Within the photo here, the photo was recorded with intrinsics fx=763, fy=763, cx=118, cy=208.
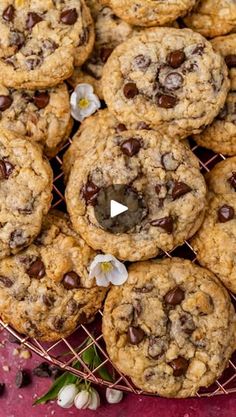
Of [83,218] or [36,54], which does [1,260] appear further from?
[36,54]

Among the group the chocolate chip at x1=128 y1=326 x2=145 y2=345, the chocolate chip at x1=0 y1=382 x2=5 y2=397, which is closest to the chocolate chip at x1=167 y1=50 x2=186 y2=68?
the chocolate chip at x1=128 y1=326 x2=145 y2=345

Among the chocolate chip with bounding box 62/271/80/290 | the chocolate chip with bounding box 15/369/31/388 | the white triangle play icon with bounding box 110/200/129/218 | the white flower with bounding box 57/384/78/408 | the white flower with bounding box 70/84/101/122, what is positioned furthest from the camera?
the chocolate chip with bounding box 15/369/31/388

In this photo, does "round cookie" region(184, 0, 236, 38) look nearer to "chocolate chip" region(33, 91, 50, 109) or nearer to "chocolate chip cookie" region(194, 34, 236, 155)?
Result: "chocolate chip cookie" region(194, 34, 236, 155)

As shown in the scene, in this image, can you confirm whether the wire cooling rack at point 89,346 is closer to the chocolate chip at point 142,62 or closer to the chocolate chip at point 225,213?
the chocolate chip at point 225,213

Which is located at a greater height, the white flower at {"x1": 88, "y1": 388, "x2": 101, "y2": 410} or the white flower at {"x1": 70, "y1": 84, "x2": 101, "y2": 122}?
the white flower at {"x1": 70, "y1": 84, "x2": 101, "y2": 122}

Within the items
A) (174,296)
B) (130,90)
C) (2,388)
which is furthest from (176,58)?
(2,388)

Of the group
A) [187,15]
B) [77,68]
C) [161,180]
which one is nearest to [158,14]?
[187,15]

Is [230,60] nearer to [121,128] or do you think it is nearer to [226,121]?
[226,121]

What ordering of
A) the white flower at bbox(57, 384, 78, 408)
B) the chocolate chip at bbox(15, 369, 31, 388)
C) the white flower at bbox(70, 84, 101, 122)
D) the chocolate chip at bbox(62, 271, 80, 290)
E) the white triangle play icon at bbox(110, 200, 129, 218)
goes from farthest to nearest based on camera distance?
the chocolate chip at bbox(15, 369, 31, 388)
the white flower at bbox(57, 384, 78, 408)
the white flower at bbox(70, 84, 101, 122)
the chocolate chip at bbox(62, 271, 80, 290)
the white triangle play icon at bbox(110, 200, 129, 218)
